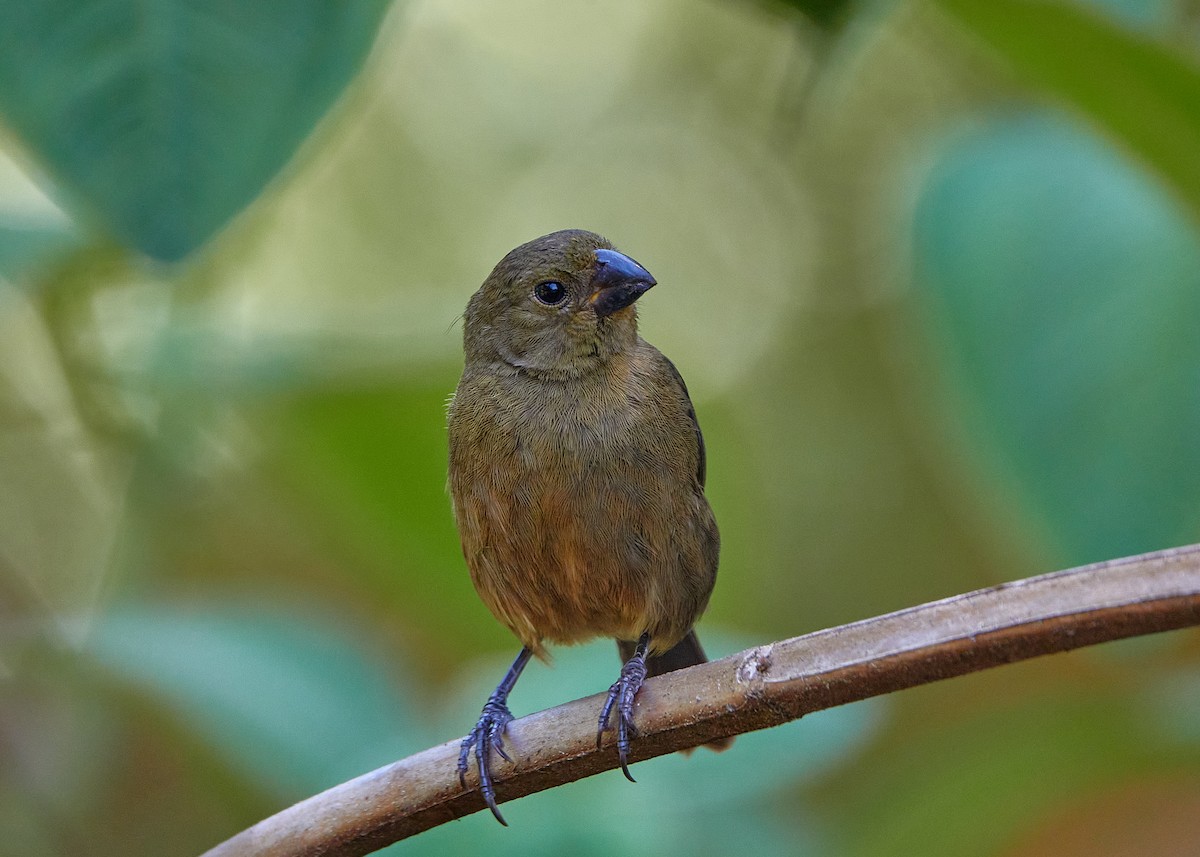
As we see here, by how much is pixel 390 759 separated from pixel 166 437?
2.96 feet

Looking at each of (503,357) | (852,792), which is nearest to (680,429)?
(503,357)

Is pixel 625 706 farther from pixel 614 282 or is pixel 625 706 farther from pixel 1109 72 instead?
pixel 1109 72

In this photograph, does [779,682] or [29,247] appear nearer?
[779,682]

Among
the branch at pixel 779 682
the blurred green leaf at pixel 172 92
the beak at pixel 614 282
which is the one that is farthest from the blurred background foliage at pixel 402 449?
the branch at pixel 779 682

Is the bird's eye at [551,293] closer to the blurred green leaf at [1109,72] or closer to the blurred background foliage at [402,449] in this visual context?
the blurred background foliage at [402,449]

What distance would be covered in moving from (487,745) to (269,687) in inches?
30.0

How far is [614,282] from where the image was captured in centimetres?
313

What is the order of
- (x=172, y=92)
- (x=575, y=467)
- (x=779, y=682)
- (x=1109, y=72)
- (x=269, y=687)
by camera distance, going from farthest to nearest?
(x=269, y=687) < (x=575, y=467) < (x=1109, y=72) < (x=779, y=682) < (x=172, y=92)

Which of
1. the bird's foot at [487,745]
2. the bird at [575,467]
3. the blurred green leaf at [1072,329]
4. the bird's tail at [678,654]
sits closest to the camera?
the bird's foot at [487,745]

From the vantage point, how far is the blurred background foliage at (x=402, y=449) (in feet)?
4.53

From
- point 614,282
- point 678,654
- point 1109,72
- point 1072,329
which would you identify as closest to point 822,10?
point 1109,72

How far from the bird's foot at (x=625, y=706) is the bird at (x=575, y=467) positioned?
0.02 metres

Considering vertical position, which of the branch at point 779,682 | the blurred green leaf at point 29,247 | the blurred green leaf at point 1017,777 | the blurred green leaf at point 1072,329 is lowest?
the blurred green leaf at point 1017,777

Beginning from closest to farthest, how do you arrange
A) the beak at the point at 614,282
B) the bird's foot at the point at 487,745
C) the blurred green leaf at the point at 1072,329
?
the bird's foot at the point at 487,745 < the blurred green leaf at the point at 1072,329 < the beak at the point at 614,282
